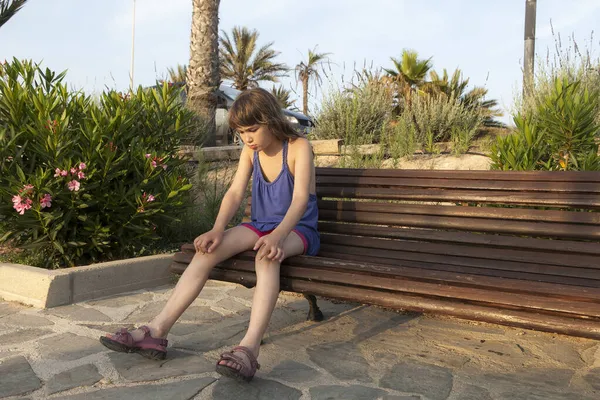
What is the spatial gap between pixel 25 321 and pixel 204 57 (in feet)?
21.6

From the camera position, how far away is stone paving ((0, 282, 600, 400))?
99.4 inches

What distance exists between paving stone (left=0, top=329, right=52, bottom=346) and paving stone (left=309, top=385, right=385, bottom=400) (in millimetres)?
1593

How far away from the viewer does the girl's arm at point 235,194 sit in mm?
3125

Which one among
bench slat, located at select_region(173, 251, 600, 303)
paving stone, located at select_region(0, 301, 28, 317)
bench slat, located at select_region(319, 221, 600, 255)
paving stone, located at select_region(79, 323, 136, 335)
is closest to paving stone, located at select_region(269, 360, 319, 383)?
bench slat, located at select_region(173, 251, 600, 303)

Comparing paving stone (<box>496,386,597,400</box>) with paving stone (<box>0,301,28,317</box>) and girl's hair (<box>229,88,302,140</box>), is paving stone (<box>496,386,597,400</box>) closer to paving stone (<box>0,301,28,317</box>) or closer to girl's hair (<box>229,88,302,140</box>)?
girl's hair (<box>229,88,302,140</box>)

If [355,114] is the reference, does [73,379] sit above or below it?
below

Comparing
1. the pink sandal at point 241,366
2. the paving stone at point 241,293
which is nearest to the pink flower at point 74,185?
the paving stone at point 241,293

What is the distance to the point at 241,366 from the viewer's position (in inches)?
95.0

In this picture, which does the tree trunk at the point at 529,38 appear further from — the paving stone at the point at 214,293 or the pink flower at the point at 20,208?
the pink flower at the point at 20,208

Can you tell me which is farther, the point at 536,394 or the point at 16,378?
the point at 16,378

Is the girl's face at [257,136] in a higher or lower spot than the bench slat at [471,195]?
higher

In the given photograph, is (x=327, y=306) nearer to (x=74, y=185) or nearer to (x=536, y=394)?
(x=536, y=394)

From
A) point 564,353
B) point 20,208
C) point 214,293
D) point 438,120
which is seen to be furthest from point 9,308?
point 438,120

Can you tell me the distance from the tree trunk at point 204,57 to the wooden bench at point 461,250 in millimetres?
5955
